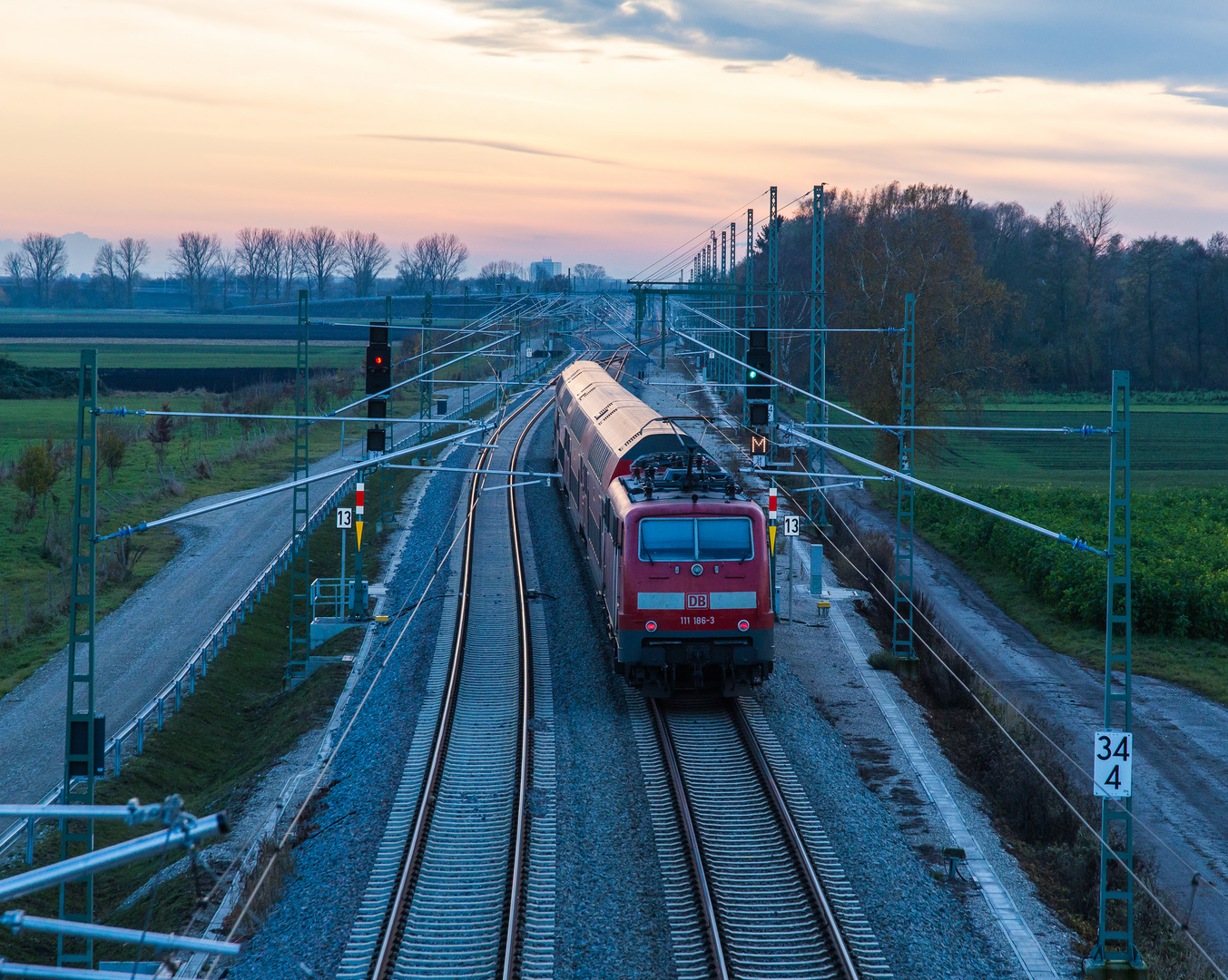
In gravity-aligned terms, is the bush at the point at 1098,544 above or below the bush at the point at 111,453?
below

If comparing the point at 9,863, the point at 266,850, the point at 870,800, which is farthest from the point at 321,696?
the point at 870,800

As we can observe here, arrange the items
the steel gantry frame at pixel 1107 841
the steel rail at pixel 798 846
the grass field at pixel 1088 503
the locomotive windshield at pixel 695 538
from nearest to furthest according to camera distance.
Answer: the steel rail at pixel 798 846
the steel gantry frame at pixel 1107 841
the locomotive windshield at pixel 695 538
the grass field at pixel 1088 503

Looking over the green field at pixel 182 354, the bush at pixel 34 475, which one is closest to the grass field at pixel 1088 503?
the bush at pixel 34 475

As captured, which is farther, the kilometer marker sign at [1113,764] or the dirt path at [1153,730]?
the dirt path at [1153,730]

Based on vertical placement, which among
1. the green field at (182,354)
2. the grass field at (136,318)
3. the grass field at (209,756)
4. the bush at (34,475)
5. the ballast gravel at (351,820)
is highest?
the grass field at (136,318)

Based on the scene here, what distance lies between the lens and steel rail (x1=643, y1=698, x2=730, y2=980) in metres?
10.8

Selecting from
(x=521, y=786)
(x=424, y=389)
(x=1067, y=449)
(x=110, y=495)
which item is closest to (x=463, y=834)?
(x=521, y=786)

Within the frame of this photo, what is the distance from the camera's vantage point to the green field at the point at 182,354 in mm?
107938

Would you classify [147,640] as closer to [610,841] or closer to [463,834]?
[463,834]

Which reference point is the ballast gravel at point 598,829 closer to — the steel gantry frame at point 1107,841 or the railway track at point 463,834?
the railway track at point 463,834

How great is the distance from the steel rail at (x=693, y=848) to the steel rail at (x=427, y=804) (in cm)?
221

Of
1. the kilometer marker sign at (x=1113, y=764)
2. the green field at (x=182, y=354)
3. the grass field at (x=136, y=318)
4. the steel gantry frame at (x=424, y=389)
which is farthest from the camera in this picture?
the grass field at (x=136, y=318)

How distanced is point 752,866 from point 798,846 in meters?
0.61

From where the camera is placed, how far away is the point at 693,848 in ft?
42.3
